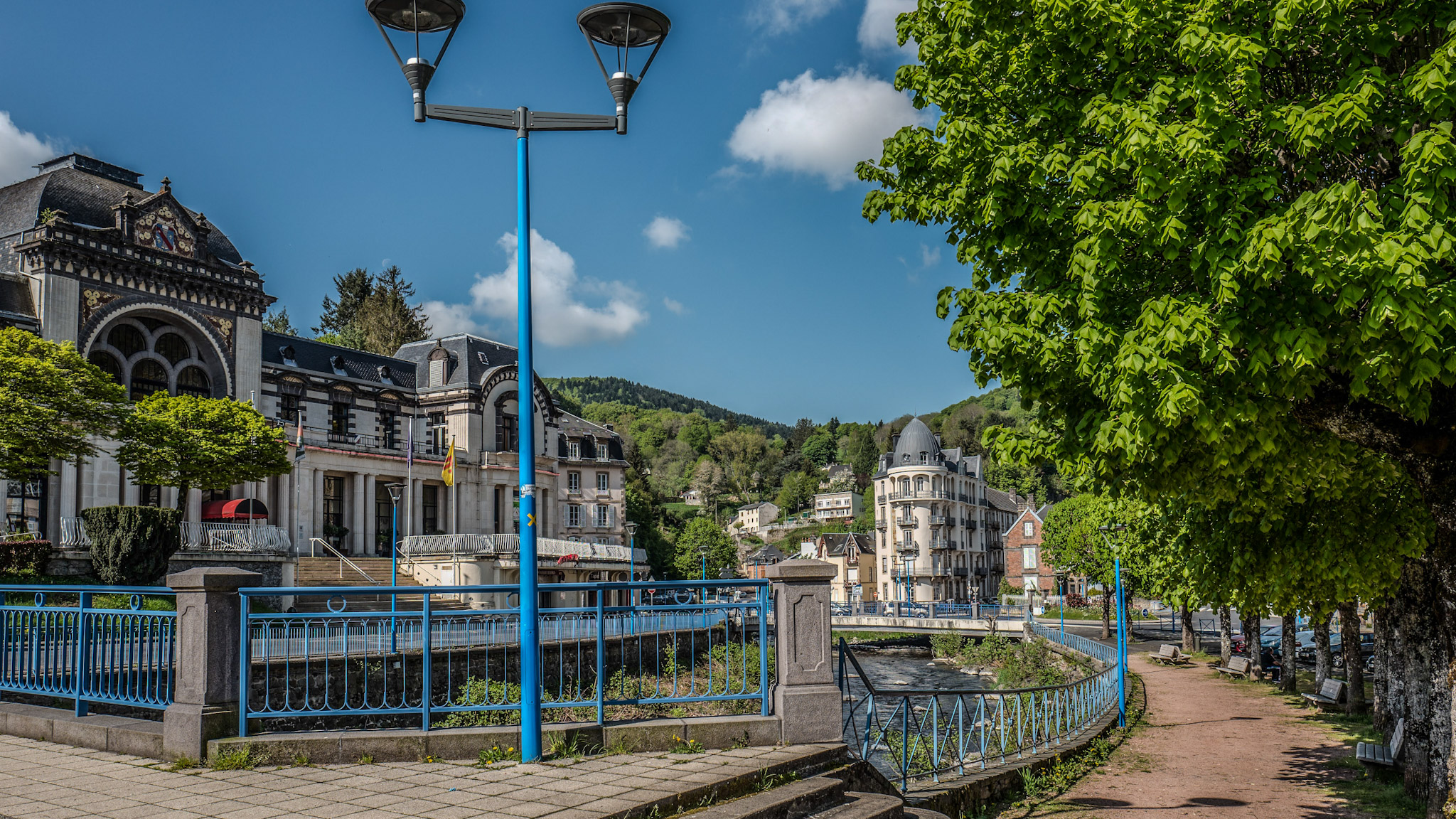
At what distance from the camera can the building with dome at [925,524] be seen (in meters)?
82.9

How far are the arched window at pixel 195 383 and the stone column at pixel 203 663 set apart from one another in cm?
3495

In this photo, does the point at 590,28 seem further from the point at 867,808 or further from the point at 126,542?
the point at 126,542

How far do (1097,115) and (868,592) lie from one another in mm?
89917

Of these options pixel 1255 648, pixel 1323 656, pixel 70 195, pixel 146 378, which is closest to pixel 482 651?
pixel 1323 656

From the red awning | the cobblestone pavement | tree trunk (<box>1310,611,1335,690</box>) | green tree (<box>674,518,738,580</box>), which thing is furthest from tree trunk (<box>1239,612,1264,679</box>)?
green tree (<box>674,518,738,580</box>)

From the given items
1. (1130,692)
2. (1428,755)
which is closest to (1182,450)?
(1428,755)

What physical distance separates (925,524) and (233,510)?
57764 mm

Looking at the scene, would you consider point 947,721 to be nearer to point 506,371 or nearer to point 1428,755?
point 1428,755

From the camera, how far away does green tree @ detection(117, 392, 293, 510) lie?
3119 centimetres

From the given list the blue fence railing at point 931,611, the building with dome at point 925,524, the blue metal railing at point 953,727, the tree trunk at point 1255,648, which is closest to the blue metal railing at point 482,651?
the blue metal railing at point 953,727

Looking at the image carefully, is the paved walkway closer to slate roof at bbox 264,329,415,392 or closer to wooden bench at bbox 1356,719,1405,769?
wooden bench at bbox 1356,719,1405,769

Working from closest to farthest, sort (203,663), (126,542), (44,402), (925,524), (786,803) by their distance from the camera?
1. (786,803)
2. (203,663)
3. (44,402)
4. (126,542)
5. (925,524)

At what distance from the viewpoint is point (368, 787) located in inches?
281

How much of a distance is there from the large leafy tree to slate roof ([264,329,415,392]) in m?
42.3
